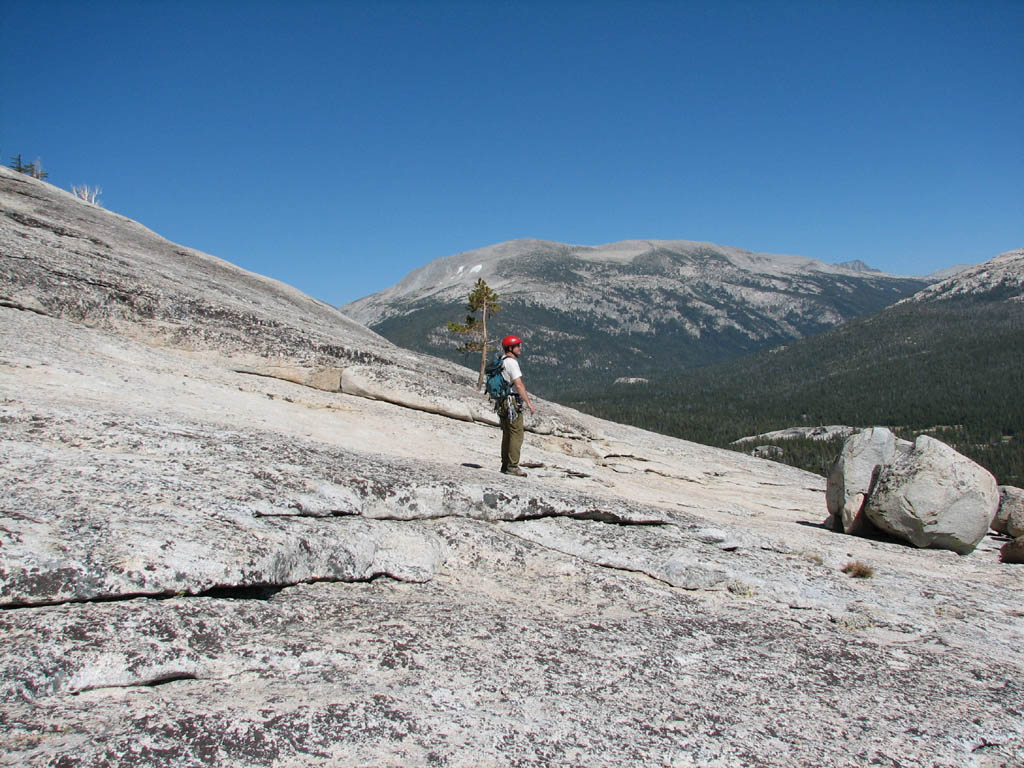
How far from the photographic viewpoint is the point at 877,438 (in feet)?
60.8

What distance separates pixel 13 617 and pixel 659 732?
6026 mm

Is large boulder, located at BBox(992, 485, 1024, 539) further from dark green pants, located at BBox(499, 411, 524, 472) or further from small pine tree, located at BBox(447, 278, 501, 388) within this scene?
small pine tree, located at BBox(447, 278, 501, 388)

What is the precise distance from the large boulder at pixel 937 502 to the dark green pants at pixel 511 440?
31.3 feet

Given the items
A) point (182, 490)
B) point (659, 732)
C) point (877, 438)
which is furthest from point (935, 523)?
point (182, 490)

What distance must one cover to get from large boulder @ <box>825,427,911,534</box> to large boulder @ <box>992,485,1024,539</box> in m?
→ 4.84

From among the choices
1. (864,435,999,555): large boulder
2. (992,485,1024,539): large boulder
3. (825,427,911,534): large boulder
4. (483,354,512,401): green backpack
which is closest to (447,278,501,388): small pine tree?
(825,427,911,534): large boulder

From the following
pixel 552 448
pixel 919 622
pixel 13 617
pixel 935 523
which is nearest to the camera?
pixel 13 617

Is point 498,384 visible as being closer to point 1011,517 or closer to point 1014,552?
point 1014,552

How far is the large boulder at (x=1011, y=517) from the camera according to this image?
19438 millimetres

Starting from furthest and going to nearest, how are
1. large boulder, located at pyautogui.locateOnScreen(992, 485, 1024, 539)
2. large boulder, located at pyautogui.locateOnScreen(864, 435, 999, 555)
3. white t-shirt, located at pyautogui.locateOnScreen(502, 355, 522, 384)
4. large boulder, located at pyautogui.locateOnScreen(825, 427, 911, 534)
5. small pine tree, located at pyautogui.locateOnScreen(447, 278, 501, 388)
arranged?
small pine tree, located at pyautogui.locateOnScreen(447, 278, 501, 388) → large boulder, located at pyautogui.locateOnScreen(992, 485, 1024, 539) → large boulder, located at pyautogui.locateOnScreen(825, 427, 911, 534) → large boulder, located at pyautogui.locateOnScreen(864, 435, 999, 555) → white t-shirt, located at pyautogui.locateOnScreen(502, 355, 522, 384)

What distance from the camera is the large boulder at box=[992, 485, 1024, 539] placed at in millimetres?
19438

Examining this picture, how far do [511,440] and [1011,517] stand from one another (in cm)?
1621

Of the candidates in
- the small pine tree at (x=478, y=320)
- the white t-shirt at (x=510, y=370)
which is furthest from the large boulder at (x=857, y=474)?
the small pine tree at (x=478, y=320)

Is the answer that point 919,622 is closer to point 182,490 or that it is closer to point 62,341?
point 182,490
